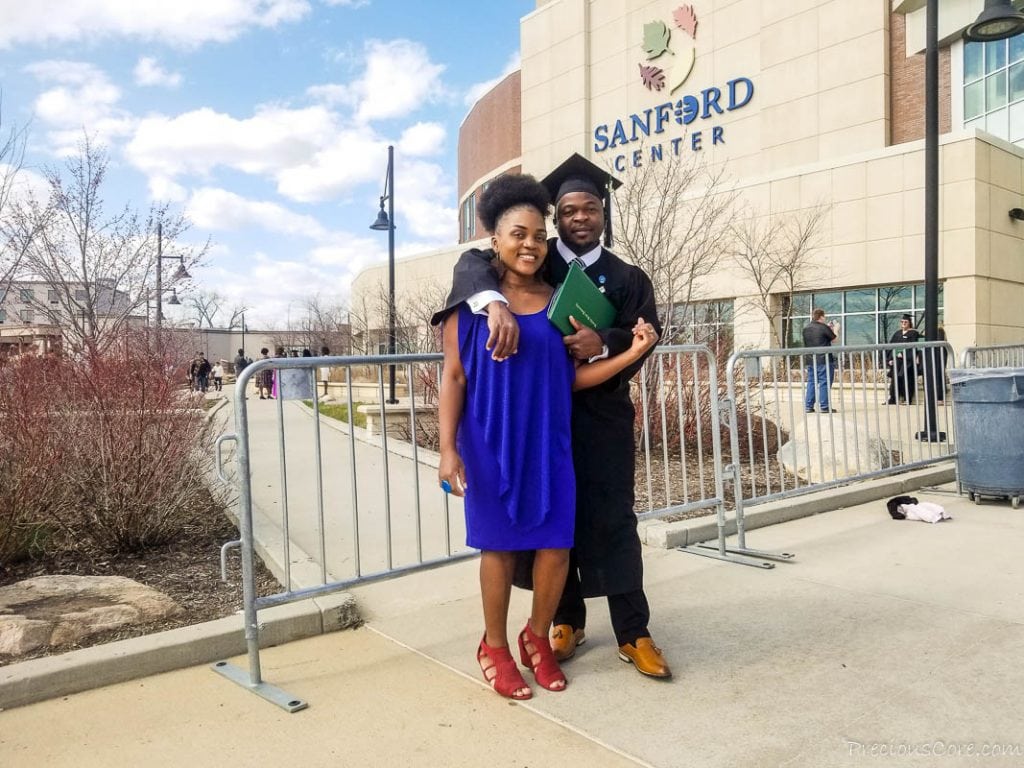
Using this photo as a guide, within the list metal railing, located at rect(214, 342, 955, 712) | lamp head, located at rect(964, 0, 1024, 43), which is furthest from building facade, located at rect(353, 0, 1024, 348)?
metal railing, located at rect(214, 342, 955, 712)

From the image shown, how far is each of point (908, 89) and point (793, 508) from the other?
23287mm

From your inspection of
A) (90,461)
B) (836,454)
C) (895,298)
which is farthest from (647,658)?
(895,298)

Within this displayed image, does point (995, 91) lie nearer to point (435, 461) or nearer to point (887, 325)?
point (887, 325)

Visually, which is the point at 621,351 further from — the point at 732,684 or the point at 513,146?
the point at 513,146

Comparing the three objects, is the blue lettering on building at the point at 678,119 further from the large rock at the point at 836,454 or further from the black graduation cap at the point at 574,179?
the black graduation cap at the point at 574,179

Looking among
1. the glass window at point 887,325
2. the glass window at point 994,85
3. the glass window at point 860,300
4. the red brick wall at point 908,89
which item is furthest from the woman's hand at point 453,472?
the red brick wall at point 908,89

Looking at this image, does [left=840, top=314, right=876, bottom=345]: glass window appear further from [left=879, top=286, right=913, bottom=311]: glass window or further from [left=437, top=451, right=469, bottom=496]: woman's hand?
[left=437, top=451, right=469, bottom=496]: woman's hand

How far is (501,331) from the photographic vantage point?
2639mm

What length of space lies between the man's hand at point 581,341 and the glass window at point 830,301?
76.1 feet

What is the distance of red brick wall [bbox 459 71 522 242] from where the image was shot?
40281 mm

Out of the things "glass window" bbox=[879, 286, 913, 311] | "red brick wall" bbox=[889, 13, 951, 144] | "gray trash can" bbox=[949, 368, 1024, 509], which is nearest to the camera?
"gray trash can" bbox=[949, 368, 1024, 509]

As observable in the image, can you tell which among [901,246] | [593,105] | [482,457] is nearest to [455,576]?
[482,457]

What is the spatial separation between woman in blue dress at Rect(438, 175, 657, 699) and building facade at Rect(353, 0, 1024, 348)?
14.1m

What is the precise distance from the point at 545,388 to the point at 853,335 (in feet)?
76.8
